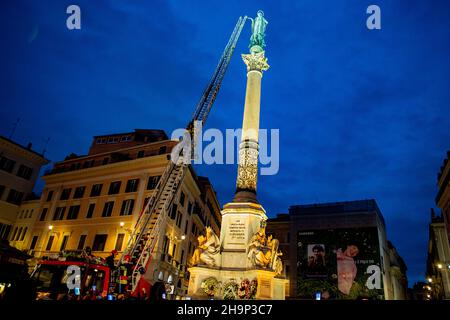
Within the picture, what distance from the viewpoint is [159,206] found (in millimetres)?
29344

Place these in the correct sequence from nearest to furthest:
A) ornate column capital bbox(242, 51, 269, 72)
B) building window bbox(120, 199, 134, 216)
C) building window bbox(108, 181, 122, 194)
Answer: ornate column capital bbox(242, 51, 269, 72)
building window bbox(120, 199, 134, 216)
building window bbox(108, 181, 122, 194)

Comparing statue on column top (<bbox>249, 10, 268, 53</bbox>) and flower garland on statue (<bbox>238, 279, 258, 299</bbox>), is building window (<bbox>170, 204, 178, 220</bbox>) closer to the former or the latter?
statue on column top (<bbox>249, 10, 268, 53</bbox>)

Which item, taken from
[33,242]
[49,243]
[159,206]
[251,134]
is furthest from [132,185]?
[251,134]

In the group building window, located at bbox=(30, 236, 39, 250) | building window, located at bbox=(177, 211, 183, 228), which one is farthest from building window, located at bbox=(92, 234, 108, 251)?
building window, located at bbox=(30, 236, 39, 250)

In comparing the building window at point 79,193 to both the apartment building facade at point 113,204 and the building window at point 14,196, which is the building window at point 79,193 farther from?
the building window at point 14,196

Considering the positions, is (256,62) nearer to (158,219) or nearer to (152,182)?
(158,219)

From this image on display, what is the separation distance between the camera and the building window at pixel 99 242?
35.6 metres

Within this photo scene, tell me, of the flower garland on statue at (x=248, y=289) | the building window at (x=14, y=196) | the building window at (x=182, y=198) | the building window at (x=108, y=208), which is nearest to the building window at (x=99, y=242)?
the building window at (x=108, y=208)

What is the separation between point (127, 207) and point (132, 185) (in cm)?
269

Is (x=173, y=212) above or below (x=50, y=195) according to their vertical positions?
below

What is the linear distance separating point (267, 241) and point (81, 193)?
103 ft

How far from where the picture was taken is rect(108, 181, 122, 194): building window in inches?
1523

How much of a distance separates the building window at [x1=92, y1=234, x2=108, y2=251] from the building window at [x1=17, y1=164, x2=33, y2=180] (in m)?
18.3
